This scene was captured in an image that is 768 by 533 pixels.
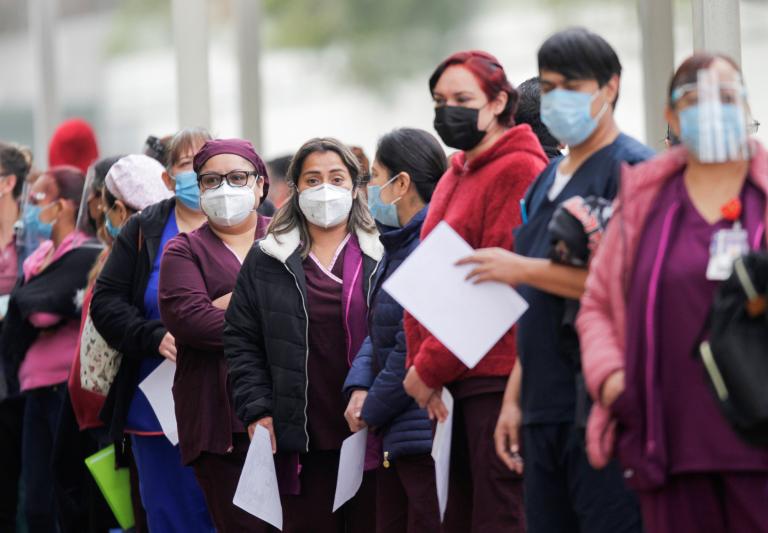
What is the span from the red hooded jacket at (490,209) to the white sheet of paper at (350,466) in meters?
0.98

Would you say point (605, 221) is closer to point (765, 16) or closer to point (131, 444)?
point (131, 444)

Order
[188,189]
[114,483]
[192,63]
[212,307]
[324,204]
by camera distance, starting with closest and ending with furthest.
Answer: [324,204], [212,307], [188,189], [114,483], [192,63]

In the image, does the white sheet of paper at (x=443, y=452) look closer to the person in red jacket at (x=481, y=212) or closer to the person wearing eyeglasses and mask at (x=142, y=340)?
the person in red jacket at (x=481, y=212)

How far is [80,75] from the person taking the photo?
77.2ft

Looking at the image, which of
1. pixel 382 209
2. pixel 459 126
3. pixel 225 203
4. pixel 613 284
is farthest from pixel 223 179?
pixel 613 284

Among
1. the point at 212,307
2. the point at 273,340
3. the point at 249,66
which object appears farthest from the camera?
the point at 249,66

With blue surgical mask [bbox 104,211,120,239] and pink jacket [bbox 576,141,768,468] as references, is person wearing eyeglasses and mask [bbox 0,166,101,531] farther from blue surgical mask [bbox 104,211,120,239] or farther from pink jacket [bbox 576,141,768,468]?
pink jacket [bbox 576,141,768,468]

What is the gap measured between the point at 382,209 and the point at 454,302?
4.51ft

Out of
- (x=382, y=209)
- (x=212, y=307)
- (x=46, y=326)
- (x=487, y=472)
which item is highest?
(x=382, y=209)

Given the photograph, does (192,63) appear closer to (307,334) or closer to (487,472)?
(307,334)

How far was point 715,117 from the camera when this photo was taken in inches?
179

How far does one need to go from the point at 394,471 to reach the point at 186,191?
205cm

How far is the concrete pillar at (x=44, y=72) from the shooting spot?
19.7 meters

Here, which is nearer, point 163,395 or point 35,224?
point 163,395
